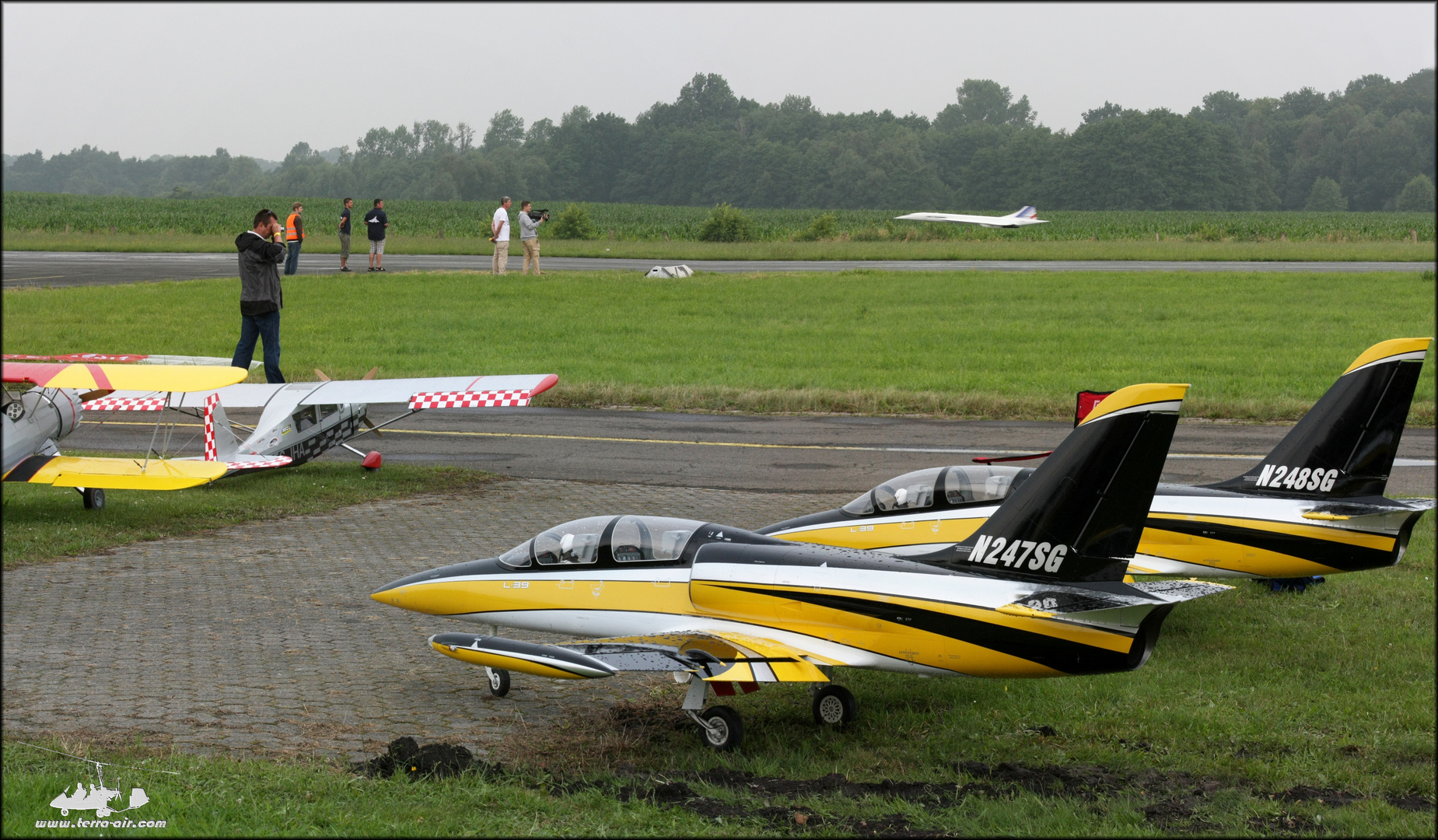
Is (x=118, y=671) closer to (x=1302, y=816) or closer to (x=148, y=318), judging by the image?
(x=1302, y=816)

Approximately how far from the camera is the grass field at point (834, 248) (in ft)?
190

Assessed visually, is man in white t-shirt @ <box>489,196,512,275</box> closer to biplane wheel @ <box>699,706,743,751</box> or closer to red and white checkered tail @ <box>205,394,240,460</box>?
red and white checkered tail @ <box>205,394,240,460</box>

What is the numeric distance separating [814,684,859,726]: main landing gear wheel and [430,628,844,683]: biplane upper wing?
1.08 feet

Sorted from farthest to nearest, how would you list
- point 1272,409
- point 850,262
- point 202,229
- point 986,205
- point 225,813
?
point 986,205
point 202,229
point 850,262
point 1272,409
point 225,813

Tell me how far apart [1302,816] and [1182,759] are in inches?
44.4

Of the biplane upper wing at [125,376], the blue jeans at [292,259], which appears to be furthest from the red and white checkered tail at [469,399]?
the blue jeans at [292,259]

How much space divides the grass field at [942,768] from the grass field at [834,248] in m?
48.0

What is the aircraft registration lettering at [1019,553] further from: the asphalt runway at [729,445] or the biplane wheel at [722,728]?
the asphalt runway at [729,445]

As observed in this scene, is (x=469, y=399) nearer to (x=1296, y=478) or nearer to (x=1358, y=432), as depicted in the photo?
(x=1296, y=478)

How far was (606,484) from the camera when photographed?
19.5 m

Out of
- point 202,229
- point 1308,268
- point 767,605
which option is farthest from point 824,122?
point 767,605

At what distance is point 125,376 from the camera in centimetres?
1356

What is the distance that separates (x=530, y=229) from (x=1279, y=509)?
3504 centimetres

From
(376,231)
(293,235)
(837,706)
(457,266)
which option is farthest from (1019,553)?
(457,266)
